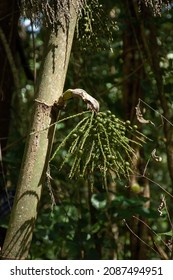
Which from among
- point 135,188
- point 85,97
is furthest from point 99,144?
point 135,188

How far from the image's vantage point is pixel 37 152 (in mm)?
1016

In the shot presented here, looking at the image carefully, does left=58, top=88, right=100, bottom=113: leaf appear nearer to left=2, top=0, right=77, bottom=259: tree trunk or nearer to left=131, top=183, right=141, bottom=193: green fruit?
left=2, top=0, right=77, bottom=259: tree trunk

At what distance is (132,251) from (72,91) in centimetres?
108

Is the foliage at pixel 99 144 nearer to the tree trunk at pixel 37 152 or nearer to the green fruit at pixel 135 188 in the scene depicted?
Result: the tree trunk at pixel 37 152

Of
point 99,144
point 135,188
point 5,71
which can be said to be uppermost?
point 5,71

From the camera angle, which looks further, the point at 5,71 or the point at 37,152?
the point at 5,71

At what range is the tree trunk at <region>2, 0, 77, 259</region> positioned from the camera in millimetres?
999

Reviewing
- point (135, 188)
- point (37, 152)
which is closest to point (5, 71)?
point (135, 188)

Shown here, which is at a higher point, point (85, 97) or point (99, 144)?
point (85, 97)

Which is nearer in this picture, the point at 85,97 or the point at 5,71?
the point at 85,97

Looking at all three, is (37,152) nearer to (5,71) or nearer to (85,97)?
(85,97)

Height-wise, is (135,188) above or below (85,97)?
above

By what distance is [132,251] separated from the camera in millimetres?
1929

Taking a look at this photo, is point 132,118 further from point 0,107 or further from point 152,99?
point 0,107
